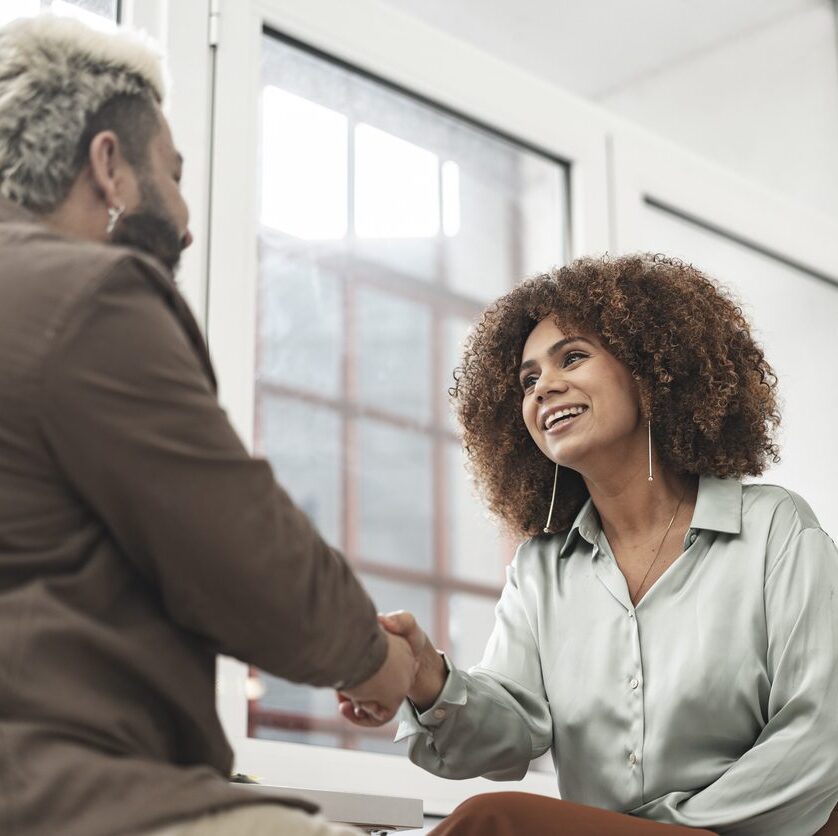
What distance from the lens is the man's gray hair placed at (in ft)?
4.72

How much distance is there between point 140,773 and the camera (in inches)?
45.0

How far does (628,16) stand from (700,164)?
1.68 feet

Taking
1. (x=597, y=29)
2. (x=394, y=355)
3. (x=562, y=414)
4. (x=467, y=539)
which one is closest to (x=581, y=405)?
(x=562, y=414)

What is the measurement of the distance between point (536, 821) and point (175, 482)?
0.85 m

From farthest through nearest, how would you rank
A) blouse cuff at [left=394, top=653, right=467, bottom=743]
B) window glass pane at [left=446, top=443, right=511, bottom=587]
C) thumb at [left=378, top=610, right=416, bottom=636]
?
1. window glass pane at [left=446, top=443, right=511, bottom=587]
2. blouse cuff at [left=394, top=653, right=467, bottom=743]
3. thumb at [left=378, top=610, right=416, bottom=636]

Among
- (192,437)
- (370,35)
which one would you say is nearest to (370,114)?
(370,35)

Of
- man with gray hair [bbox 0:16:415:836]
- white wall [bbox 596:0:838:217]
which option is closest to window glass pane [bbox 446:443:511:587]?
white wall [bbox 596:0:838:217]

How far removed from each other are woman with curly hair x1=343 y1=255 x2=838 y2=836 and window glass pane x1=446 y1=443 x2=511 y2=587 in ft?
3.53

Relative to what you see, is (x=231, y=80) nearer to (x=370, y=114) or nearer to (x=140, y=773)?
(x=370, y=114)

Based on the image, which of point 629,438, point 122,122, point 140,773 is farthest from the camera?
point 629,438

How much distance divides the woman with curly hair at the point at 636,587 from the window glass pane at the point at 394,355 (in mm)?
701

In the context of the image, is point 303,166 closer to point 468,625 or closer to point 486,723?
point 468,625

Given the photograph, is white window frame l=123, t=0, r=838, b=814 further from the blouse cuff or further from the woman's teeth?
the woman's teeth

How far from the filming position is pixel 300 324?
302 centimetres
